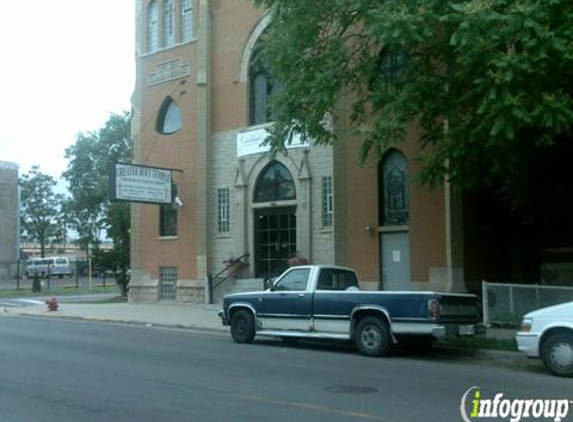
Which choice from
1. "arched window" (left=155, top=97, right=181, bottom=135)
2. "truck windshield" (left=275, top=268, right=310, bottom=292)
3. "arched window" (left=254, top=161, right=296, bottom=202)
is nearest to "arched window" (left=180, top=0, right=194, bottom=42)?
"arched window" (left=155, top=97, right=181, bottom=135)

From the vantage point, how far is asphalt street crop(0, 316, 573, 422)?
27.6 feet

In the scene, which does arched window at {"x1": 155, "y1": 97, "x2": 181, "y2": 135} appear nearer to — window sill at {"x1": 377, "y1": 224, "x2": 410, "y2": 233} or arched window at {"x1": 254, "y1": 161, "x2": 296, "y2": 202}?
arched window at {"x1": 254, "y1": 161, "x2": 296, "y2": 202}

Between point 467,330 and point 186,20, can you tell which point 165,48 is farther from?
point 467,330

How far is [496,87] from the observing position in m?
11.8

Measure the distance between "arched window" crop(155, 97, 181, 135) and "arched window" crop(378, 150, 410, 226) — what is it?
9776 mm

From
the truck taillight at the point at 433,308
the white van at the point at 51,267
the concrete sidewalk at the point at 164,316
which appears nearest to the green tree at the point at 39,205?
the white van at the point at 51,267

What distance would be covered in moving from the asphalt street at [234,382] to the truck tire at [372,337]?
227mm

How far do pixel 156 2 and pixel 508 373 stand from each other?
73.9 ft

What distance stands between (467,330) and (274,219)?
41.0ft

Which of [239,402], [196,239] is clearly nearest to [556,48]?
[239,402]

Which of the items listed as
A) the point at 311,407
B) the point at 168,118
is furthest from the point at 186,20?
the point at 311,407

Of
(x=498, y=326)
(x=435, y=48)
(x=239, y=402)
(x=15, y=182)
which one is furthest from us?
(x=15, y=182)

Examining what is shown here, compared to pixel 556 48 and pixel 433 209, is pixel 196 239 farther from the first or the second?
pixel 556 48

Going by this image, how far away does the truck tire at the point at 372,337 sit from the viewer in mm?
13859
